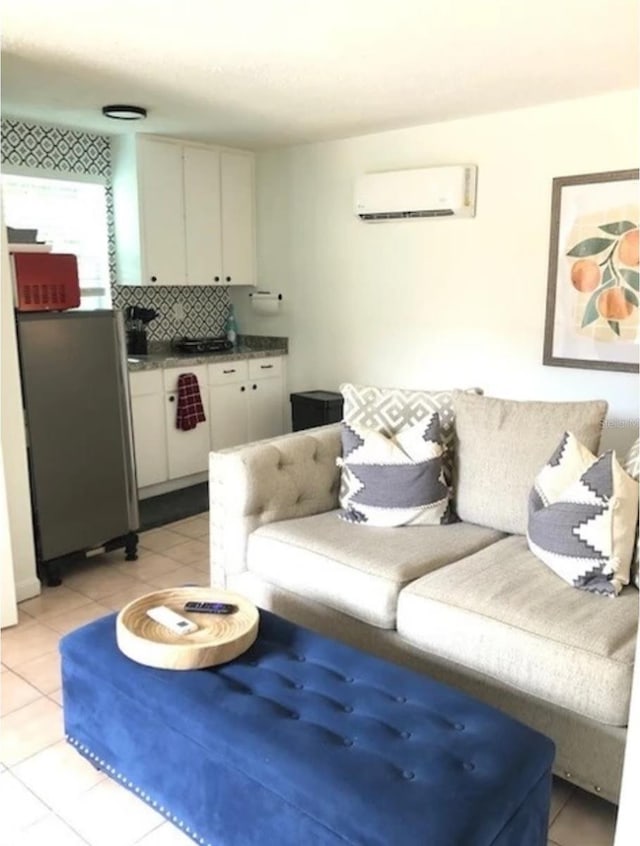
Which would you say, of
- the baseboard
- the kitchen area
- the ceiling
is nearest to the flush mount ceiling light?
the ceiling

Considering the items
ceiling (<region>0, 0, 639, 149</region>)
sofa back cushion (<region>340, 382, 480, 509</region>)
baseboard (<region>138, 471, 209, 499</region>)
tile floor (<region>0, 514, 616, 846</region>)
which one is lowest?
tile floor (<region>0, 514, 616, 846</region>)

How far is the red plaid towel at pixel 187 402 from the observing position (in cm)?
461

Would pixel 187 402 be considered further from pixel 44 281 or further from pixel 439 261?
pixel 439 261

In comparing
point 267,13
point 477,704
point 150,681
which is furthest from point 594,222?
point 150,681

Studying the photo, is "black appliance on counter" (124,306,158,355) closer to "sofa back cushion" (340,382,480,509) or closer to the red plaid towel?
the red plaid towel

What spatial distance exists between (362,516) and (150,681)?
1.15 meters

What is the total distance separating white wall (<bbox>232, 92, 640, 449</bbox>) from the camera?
3.73 m

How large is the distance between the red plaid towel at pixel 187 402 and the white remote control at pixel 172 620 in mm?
2660

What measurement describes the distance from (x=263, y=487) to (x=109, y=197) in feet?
9.43

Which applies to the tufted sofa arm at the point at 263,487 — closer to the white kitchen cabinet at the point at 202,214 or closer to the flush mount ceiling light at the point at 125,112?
the flush mount ceiling light at the point at 125,112

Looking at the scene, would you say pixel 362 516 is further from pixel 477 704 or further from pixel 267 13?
pixel 267 13

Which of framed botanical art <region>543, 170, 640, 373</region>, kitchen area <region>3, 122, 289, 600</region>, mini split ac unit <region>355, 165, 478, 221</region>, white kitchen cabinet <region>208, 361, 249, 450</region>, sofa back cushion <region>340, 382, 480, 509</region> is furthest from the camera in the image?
white kitchen cabinet <region>208, 361, 249, 450</region>

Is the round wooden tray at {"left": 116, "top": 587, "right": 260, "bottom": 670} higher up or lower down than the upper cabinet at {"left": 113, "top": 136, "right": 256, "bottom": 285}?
lower down

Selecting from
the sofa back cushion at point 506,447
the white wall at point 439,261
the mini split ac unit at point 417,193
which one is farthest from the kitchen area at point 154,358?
the sofa back cushion at point 506,447
